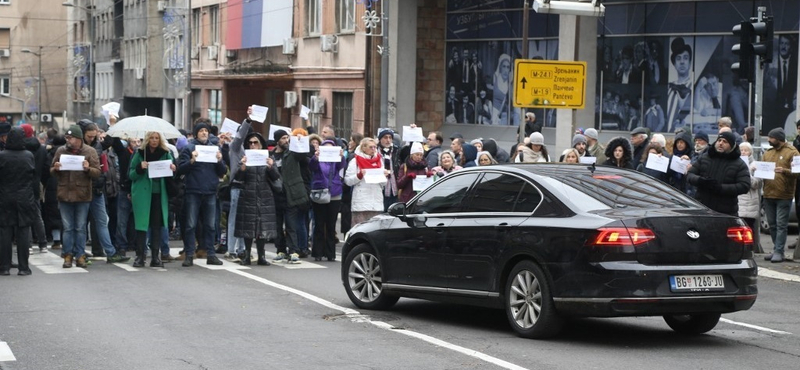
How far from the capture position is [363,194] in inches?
728

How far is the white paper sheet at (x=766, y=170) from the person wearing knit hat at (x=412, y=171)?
4359 mm

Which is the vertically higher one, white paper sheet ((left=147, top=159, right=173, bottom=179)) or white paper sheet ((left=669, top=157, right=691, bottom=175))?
white paper sheet ((left=669, top=157, right=691, bottom=175))

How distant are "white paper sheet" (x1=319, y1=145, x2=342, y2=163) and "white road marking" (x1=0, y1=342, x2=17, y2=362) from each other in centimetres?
807

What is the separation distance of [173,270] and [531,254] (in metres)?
7.65

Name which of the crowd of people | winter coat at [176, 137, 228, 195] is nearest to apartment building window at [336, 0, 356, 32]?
the crowd of people

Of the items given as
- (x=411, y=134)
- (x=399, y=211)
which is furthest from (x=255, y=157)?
(x=399, y=211)

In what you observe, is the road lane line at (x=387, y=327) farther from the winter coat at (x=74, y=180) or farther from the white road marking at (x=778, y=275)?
the white road marking at (x=778, y=275)

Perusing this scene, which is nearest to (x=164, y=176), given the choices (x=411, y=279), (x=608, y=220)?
(x=411, y=279)

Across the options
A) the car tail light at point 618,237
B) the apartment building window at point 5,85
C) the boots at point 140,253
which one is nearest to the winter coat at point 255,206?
the boots at point 140,253

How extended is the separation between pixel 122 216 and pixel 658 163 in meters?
7.38

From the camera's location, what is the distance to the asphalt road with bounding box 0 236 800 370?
984 cm

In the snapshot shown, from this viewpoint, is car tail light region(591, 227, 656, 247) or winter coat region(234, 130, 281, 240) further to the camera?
winter coat region(234, 130, 281, 240)

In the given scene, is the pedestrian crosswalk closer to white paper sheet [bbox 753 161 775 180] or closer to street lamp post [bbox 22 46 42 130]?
white paper sheet [bbox 753 161 775 180]

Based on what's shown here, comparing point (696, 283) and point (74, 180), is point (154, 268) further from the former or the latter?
point (696, 283)
